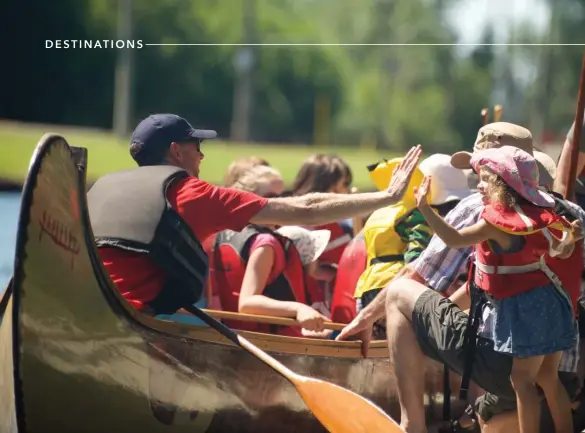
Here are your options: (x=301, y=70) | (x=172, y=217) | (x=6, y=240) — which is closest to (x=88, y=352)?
(x=172, y=217)

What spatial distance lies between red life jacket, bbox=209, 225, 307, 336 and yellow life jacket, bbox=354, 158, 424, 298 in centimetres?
27

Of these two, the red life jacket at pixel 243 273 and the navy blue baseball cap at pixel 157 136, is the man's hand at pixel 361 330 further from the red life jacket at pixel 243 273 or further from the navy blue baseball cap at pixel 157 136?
the navy blue baseball cap at pixel 157 136

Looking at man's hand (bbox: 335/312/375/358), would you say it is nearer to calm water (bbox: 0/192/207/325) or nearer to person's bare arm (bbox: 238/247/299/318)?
person's bare arm (bbox: 238/247/299/318)

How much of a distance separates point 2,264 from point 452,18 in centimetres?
4082

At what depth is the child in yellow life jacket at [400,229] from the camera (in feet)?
17.4

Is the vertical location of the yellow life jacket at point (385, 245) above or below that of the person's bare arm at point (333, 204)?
below

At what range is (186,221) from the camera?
4.53m

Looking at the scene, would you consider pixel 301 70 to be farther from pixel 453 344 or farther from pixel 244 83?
pixel 453 344

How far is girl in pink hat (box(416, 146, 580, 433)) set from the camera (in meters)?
4.23

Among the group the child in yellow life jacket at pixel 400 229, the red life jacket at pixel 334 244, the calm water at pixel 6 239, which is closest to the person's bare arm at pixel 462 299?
the child in yellow life jacket at pixel 400 229

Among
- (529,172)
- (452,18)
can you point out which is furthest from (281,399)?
(452,18)

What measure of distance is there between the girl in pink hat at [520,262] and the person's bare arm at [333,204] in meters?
0.32

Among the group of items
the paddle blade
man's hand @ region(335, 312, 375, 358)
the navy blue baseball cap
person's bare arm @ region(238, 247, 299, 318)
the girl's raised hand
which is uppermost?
the navy blue baseball cap

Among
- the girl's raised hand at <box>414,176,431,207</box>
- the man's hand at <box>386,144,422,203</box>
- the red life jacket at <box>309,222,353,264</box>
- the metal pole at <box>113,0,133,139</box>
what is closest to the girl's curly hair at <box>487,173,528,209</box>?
the girl's raised hand at <box>414,176,431,207</box>
